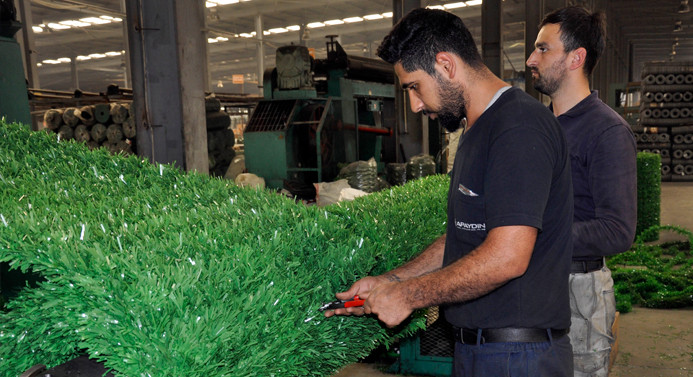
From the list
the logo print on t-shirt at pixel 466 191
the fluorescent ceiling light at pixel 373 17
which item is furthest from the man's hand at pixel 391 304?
the fluorescent ceiling light at pixel 373 17

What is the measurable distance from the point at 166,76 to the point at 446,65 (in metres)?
4.61

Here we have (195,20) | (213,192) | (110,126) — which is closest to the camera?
(213,192)

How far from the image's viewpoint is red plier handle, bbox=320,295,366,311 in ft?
5.41

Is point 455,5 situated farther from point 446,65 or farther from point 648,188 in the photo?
point 446,65

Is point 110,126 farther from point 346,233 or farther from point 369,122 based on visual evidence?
point 346,233

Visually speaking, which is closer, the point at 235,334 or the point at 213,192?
the point at 235,334

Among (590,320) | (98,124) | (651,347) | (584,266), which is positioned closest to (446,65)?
(584,266)

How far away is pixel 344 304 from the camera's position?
1.67m

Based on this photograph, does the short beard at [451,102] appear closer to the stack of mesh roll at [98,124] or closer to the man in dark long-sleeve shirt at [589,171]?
the man in dark long-sleeve shirt at [589,171]

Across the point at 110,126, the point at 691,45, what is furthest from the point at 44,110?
the point at 691,45

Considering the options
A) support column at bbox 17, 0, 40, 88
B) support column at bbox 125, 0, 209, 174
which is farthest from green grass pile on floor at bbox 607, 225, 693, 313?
support column at bbox 17, 0, 40, 88

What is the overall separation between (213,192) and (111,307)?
1.00 metres

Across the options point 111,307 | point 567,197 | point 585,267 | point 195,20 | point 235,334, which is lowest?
point 585,267

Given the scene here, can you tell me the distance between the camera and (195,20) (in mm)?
5871
